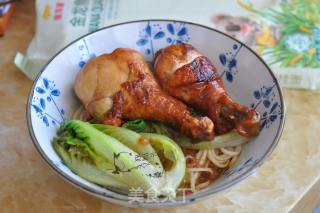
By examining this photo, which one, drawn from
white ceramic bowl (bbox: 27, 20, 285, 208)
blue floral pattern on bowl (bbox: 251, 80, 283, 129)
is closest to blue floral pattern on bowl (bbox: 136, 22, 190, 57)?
white ceramic bowl (bbox: 27, 20, 285, 208)

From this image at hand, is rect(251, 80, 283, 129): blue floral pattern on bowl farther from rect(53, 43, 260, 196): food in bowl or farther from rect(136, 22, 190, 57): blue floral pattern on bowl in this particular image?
rect(136, 22, 190, 57): blue floral pattern on bowl

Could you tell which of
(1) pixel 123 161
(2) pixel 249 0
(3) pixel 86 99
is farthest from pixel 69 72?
(2) pixel 249 0

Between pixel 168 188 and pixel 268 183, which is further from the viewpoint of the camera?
pixel 268 183

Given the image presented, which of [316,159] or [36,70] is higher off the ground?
[316,159]

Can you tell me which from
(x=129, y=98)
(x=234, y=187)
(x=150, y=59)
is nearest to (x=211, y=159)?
(x=234, y=187)

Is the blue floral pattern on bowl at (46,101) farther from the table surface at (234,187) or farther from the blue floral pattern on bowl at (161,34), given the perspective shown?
the blue floral pattern on bowl at (161,34)

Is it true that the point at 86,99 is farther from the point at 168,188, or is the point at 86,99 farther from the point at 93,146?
the point at 168,188
